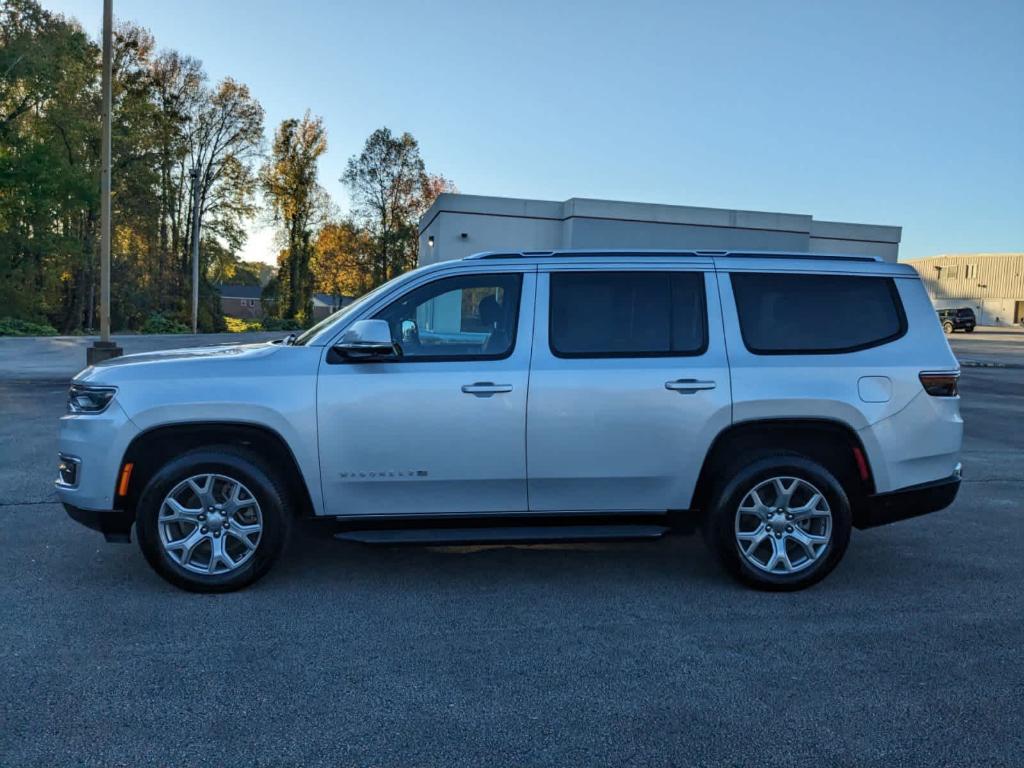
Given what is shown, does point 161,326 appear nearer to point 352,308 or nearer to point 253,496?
point 352,308

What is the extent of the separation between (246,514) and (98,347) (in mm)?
14598

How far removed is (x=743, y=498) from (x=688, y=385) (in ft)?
2.38

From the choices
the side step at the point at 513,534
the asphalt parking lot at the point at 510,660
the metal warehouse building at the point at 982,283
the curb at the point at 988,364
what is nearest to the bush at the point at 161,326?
the curb at the point at 988,364

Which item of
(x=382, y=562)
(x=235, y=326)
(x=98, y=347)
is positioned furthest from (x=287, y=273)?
(x=382, y=562)

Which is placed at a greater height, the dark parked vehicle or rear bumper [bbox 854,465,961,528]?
the dark parked vehicle

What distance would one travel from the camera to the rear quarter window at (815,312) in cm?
461

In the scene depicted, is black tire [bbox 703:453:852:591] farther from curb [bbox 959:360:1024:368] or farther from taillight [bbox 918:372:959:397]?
curb [bbox 959:360:1024:368]

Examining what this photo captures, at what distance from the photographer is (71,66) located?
33781mm

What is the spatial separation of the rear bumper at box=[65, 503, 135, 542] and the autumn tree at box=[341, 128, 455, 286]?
1767 inches

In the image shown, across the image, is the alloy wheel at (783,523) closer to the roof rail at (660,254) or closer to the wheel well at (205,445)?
the roof rail at (660,254)

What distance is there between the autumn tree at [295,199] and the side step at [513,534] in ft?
164

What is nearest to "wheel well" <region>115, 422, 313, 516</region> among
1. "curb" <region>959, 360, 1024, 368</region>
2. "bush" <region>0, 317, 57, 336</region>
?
"curb" <region>959, 360, 1024, 368</region>

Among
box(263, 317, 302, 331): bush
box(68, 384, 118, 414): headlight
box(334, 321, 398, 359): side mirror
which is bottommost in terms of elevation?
box(68, 384, 118, 414): headlight

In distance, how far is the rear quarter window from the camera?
4.61 meters
